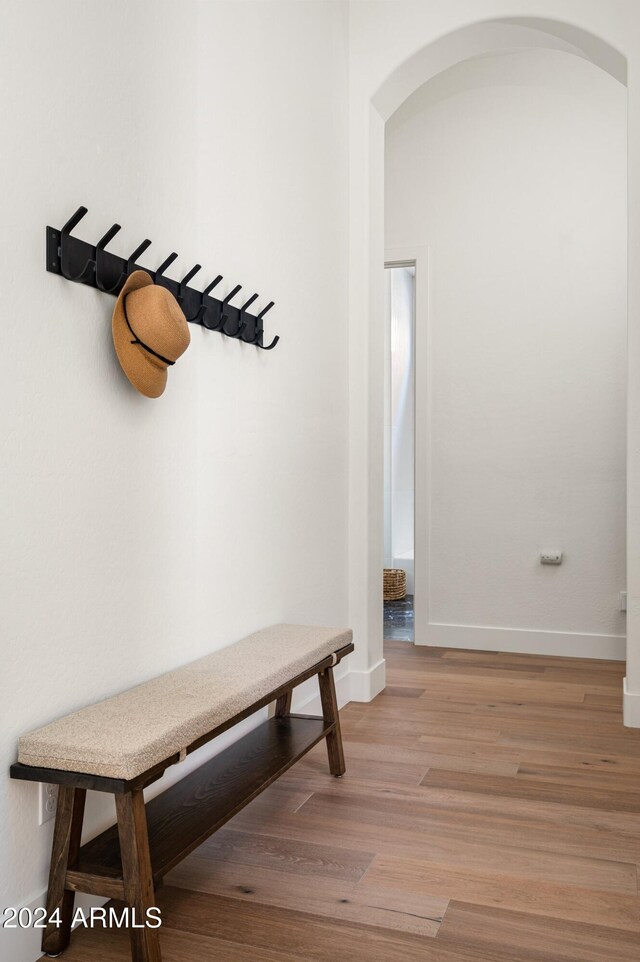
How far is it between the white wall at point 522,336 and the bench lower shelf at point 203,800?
6.92 ft

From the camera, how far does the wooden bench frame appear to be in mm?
1519

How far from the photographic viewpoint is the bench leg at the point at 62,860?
1604 millimetres

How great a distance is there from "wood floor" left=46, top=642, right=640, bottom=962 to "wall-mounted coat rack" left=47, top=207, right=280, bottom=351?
4.46 ft

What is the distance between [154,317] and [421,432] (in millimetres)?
2910

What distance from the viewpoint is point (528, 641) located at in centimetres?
441

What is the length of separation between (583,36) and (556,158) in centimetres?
106

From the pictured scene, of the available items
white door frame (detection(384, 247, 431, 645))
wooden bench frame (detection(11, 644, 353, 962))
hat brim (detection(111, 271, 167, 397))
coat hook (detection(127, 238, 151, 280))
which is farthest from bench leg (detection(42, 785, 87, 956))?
white door frame (detection(384, 247, 431, 645))

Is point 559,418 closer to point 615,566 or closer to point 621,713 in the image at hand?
point 615,566

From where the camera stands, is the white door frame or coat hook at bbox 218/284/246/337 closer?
coat hook at bbox 218/284/246/337

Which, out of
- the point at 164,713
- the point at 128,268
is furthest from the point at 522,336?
the point at 164,713

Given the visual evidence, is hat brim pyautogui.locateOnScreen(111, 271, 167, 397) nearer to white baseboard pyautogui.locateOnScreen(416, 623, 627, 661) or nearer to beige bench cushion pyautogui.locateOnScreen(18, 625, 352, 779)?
beige bench cushion pyautogui.locateOnScreen(18, 625, 352, 779)

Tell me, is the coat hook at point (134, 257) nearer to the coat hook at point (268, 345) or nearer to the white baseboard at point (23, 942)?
the coat hook at point (268, 345)

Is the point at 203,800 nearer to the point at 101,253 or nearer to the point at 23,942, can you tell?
the point at 23,942

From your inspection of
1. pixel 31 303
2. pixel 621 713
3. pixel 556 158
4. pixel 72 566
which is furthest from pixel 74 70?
pixel 556 158
